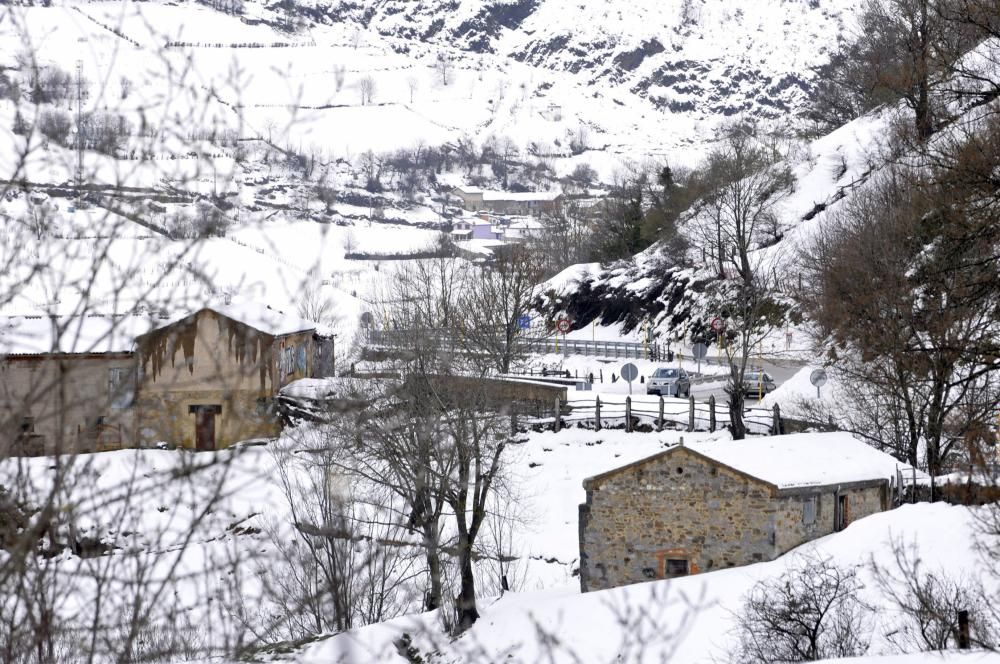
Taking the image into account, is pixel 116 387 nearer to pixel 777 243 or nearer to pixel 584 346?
pixel 777 243

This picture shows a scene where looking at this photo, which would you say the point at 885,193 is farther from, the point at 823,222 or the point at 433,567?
the point at 433,567

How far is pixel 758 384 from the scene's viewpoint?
38.3 meters

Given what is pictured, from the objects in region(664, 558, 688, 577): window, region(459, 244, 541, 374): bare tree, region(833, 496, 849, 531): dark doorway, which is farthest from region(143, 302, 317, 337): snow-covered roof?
region(459, 244, 541, 374): bare tree

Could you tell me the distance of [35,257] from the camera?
14.7 feet

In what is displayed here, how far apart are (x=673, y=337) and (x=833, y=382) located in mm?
17236

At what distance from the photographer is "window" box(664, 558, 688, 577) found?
20.3 m

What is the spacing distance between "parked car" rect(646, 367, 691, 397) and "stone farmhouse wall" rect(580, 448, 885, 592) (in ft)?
57.6

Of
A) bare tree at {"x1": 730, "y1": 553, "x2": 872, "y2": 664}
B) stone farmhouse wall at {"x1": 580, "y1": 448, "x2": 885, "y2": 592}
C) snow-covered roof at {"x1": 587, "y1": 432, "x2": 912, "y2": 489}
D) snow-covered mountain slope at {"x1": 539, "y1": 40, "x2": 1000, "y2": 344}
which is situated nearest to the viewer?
bare tree at {"x1": 730, "y1": 553, "x2": 872, "y2": 664}

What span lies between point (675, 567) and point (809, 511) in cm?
292

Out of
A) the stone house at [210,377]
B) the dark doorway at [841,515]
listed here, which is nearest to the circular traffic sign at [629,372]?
the dark doorway at [841,515]

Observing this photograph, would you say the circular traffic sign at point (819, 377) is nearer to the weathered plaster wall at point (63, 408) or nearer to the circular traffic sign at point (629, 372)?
the circular traffic sign at point (629, 372)

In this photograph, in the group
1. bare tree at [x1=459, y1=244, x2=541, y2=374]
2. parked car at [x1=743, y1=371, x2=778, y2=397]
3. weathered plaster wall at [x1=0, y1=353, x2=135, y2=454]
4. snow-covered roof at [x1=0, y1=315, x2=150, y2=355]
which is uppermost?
bare tree at [x1=459, y1=244, x2=541, y2=374]

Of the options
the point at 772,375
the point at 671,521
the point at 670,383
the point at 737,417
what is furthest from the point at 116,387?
the point at 772,375

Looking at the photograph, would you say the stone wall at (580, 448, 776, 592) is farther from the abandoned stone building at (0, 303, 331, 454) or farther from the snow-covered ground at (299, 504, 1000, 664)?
the abandoned stone building at (0, 303, 331, 454)
